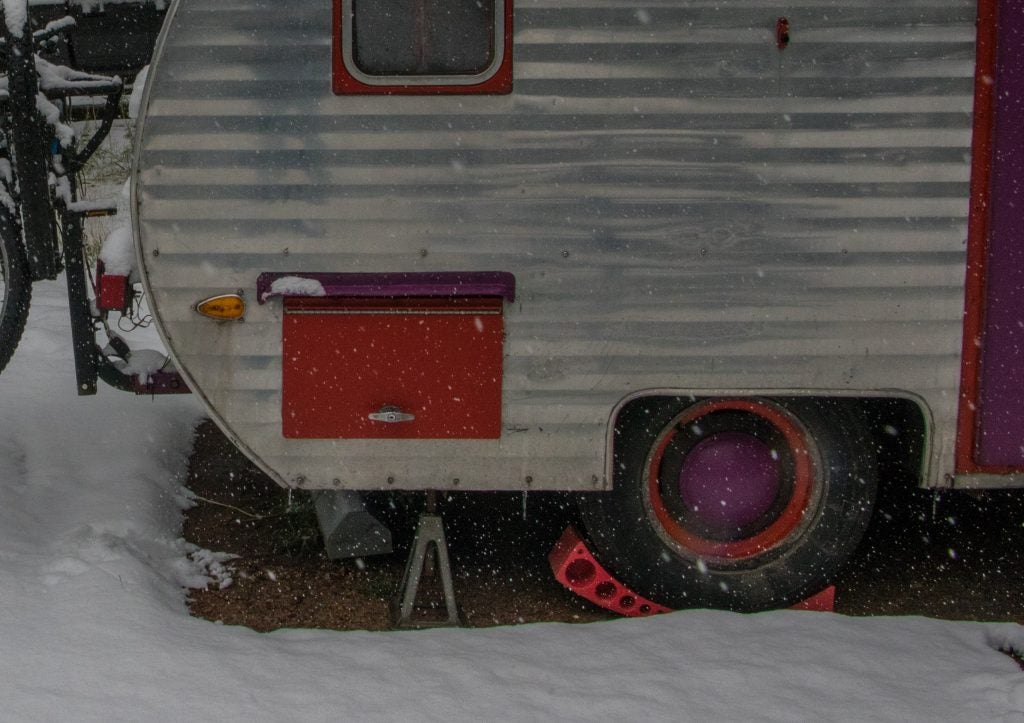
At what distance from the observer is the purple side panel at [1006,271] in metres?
3.79

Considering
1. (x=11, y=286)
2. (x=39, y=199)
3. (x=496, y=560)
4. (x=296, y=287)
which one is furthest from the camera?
(x=496, y=560)

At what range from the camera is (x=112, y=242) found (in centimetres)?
411

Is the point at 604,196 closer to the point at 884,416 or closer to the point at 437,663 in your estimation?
the point at 884,416

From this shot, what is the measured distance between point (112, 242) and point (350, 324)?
98cm

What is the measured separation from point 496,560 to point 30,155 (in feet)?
8.14

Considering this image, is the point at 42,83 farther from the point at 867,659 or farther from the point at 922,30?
the point at 867,659

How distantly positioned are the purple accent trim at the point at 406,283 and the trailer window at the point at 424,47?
61 centimetres

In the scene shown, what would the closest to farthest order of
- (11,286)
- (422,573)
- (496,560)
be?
(422,573) < (11,286) < (496,560)

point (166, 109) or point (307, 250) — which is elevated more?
point (166, 109)

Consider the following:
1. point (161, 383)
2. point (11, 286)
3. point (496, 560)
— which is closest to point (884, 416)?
point (496, 560)

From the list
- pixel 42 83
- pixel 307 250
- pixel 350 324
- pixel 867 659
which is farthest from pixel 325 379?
pixel 867 659

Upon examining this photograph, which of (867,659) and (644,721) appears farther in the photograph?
(867,659)

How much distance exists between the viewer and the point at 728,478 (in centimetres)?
425

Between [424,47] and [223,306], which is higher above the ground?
[424,47]
